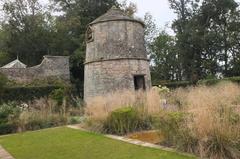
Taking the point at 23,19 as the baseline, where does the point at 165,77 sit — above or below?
below

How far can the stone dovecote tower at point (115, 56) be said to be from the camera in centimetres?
1706

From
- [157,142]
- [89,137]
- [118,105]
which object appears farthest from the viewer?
[118,105]

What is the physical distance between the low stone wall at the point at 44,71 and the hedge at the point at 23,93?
267 centimetres

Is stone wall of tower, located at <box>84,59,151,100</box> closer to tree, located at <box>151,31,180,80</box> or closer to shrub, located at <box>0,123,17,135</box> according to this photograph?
shrub, located at <box>0,123,17,135</box>

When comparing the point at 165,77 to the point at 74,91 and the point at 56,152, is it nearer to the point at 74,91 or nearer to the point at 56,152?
the point at 74,91

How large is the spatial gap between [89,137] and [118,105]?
1990 millimetres

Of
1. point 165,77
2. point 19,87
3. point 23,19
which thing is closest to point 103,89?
point 19,87

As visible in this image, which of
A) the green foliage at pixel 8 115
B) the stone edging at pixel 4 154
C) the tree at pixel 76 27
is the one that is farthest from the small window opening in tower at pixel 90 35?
the stone edging at pixel 4 154

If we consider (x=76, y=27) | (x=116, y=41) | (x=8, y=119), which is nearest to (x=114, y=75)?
(x=116, y=41)

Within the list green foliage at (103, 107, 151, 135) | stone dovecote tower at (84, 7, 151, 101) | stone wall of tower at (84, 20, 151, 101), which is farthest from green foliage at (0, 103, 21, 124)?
stone dovecote tower at (84, 7, 151, 101)

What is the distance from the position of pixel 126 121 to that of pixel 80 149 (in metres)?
2.07

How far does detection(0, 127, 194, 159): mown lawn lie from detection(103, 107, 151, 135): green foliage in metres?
0.59

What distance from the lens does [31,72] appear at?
21969 millimetres

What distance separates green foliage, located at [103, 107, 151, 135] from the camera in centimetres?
838
